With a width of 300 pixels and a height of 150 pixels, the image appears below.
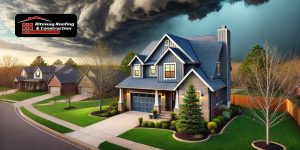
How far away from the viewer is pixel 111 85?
1258 inches

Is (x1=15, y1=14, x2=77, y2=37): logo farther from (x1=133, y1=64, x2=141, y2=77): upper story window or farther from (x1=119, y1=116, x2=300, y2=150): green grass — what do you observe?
(x1=133, y1=64, x2=141, y2=77): upper story window

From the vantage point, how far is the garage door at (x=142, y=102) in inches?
775

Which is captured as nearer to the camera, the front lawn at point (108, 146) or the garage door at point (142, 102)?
the front lawn at point (108, 146)

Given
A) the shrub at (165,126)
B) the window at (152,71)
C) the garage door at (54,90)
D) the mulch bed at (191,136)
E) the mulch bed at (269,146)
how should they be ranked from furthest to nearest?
the garage door at (54,90) → the window at (152,71) → the shrub at (165,126) → the mulch bed at (191,136) → the mulch bed at (269,146)

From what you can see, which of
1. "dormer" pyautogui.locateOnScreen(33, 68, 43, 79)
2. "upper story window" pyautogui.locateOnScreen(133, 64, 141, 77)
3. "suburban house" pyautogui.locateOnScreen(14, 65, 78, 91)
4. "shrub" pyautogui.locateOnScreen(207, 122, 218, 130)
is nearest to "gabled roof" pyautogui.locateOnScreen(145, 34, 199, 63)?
"upper story window" pyautogui.locateOnScreen(133, 64, 141, 77)

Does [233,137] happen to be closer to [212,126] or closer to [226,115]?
[212,126]

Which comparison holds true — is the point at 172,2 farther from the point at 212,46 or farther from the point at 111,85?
the point at 111,85

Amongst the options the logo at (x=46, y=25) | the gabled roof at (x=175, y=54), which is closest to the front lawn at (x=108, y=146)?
the logo at (x=46, y=25)

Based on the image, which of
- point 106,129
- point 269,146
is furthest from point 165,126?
point 269,146

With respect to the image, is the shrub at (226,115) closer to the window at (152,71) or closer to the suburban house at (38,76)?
the window at (152,71)

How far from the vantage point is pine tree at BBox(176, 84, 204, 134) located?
1312 centimetres

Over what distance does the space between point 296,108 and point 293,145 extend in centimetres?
510

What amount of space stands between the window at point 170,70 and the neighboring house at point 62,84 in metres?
20.7

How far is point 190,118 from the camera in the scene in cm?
1329
